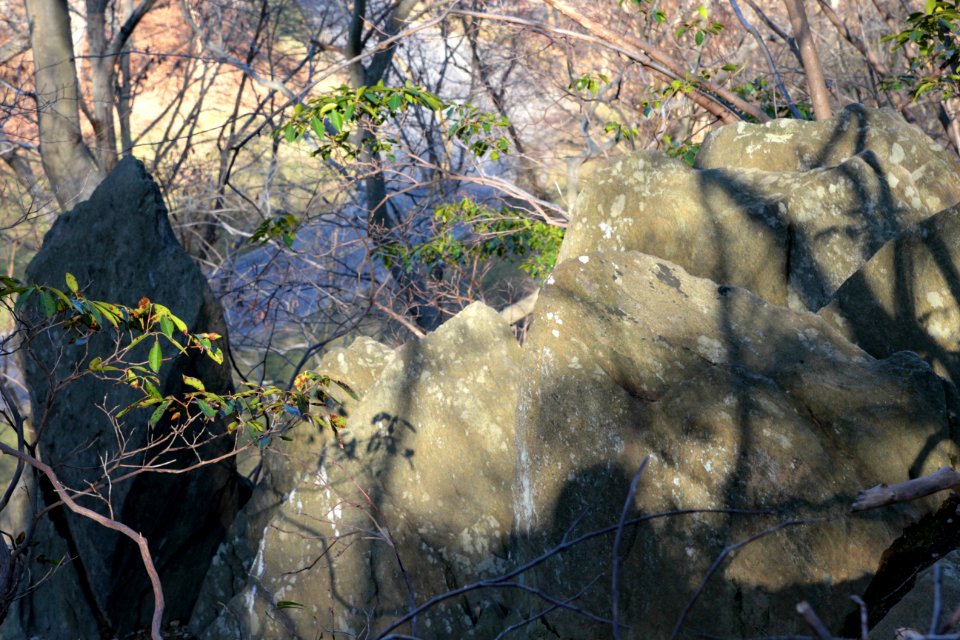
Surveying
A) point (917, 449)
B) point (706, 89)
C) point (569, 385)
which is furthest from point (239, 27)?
point (917, 449)

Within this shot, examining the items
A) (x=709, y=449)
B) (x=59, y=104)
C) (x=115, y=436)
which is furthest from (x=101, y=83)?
(x=709, y=449)

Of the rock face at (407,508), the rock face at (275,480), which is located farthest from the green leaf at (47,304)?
the rock face at (275,480)

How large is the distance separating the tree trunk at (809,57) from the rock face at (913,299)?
2974 mm

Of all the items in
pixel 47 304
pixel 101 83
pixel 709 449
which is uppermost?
pixel 101 83

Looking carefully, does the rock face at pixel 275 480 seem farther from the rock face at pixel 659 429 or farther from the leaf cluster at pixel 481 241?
the leaf cluster at pixel 481 241

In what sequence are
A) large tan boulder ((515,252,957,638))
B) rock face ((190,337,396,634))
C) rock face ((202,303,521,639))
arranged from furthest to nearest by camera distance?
rock face ((190,337,396,634))
rock face ((202,303,521,639))
large tan boulder ((515,252,957,638))

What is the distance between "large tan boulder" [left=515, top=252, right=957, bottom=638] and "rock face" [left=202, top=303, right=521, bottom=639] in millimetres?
725

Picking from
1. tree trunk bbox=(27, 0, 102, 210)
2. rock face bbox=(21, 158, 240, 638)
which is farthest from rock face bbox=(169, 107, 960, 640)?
tree trunk bbox=(27, 0, 102, 210)

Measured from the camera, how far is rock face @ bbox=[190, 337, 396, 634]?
16.2 feet

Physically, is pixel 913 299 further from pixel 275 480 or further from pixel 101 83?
pixel 101 83

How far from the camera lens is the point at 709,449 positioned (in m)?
3.15

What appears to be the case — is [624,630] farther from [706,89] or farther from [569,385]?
[706,89]

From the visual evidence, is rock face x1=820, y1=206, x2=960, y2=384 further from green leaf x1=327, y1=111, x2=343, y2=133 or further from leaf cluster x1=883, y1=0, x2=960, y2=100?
green leaf x1=327, y1=111, x2=343, y2=133

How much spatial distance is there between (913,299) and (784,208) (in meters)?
1.17
